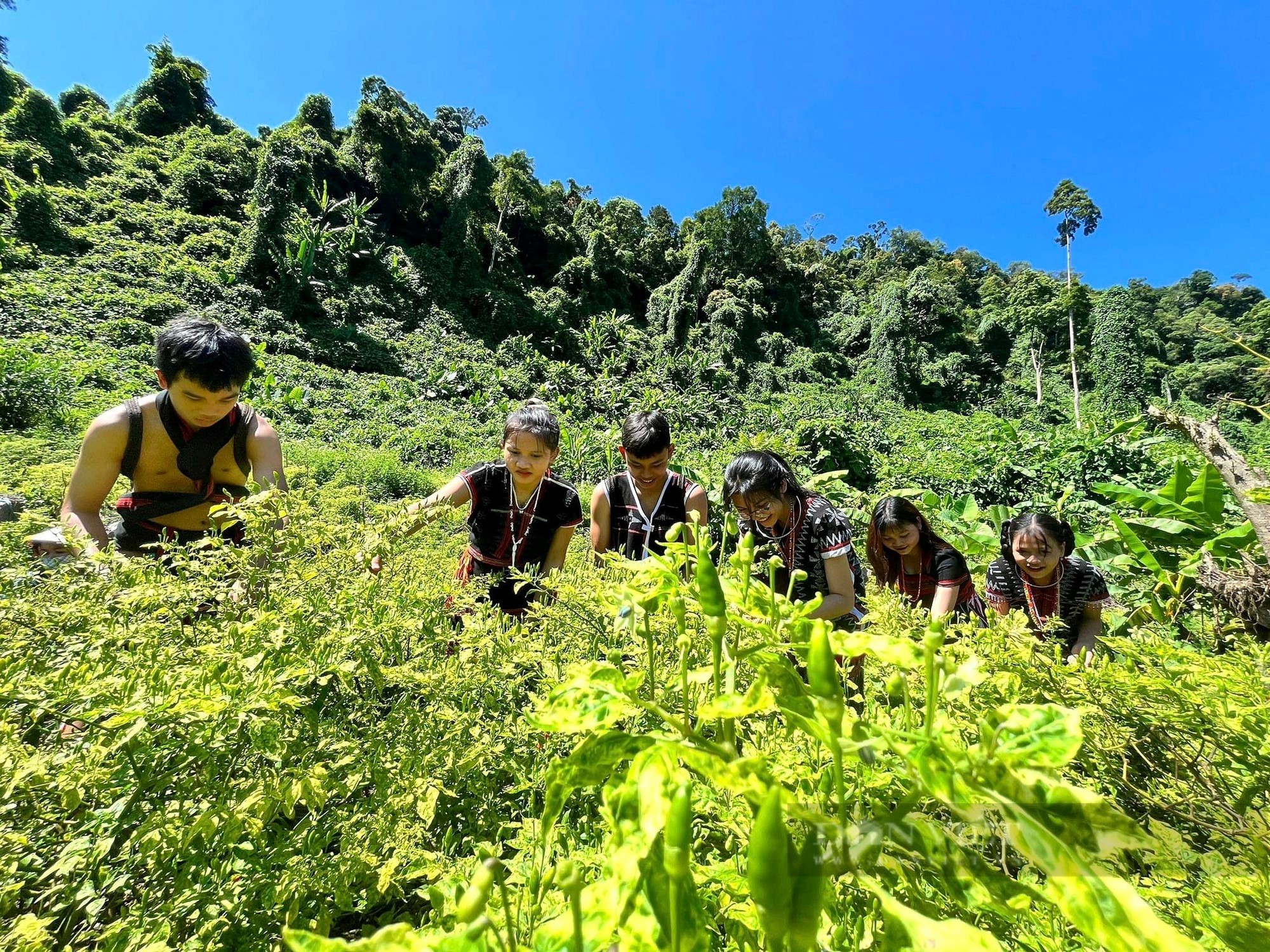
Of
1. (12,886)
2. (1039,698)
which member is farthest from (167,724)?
(1039,698)

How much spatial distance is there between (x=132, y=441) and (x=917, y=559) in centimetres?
280

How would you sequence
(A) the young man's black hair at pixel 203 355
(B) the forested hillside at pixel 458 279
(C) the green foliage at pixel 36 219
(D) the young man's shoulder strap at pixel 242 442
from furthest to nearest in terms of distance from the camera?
1. (B) the forested hillside at pixel 458 279
2. (C) the green foliage at pixel 36 219
3. (D) the young man's shoulder strap at pixel 242 442
4. (A) the young man's black hair at pixel 203 355

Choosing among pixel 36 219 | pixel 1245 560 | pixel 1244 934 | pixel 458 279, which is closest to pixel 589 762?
pixel 1244 934

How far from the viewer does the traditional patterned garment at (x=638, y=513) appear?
2.26 m

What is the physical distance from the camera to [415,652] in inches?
41.0

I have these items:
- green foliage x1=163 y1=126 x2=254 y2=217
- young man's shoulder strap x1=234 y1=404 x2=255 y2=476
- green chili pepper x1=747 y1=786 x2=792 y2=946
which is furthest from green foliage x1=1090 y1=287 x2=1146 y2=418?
green foliage x1=163 y1=126 x2=254 y2=217

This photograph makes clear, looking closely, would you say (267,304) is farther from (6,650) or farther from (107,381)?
(6,650)

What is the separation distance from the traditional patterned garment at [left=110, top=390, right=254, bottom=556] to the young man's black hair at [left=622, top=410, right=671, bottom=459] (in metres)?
1.27

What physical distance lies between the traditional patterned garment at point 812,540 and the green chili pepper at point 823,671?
65.7 inches

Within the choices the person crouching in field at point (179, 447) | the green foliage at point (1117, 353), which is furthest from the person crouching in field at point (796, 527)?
the green foliage at point (1117, 353)

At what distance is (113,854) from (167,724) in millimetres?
200

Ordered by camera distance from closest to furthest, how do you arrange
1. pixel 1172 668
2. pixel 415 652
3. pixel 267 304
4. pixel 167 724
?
pixel 167 724 → pixel 1172 668 → pixel 415 652 → pixel 267 304

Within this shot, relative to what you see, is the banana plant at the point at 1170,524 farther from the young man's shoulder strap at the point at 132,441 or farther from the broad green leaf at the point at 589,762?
the young man's shoulder strap at the point at 132,441

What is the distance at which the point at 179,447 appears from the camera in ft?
5.25
